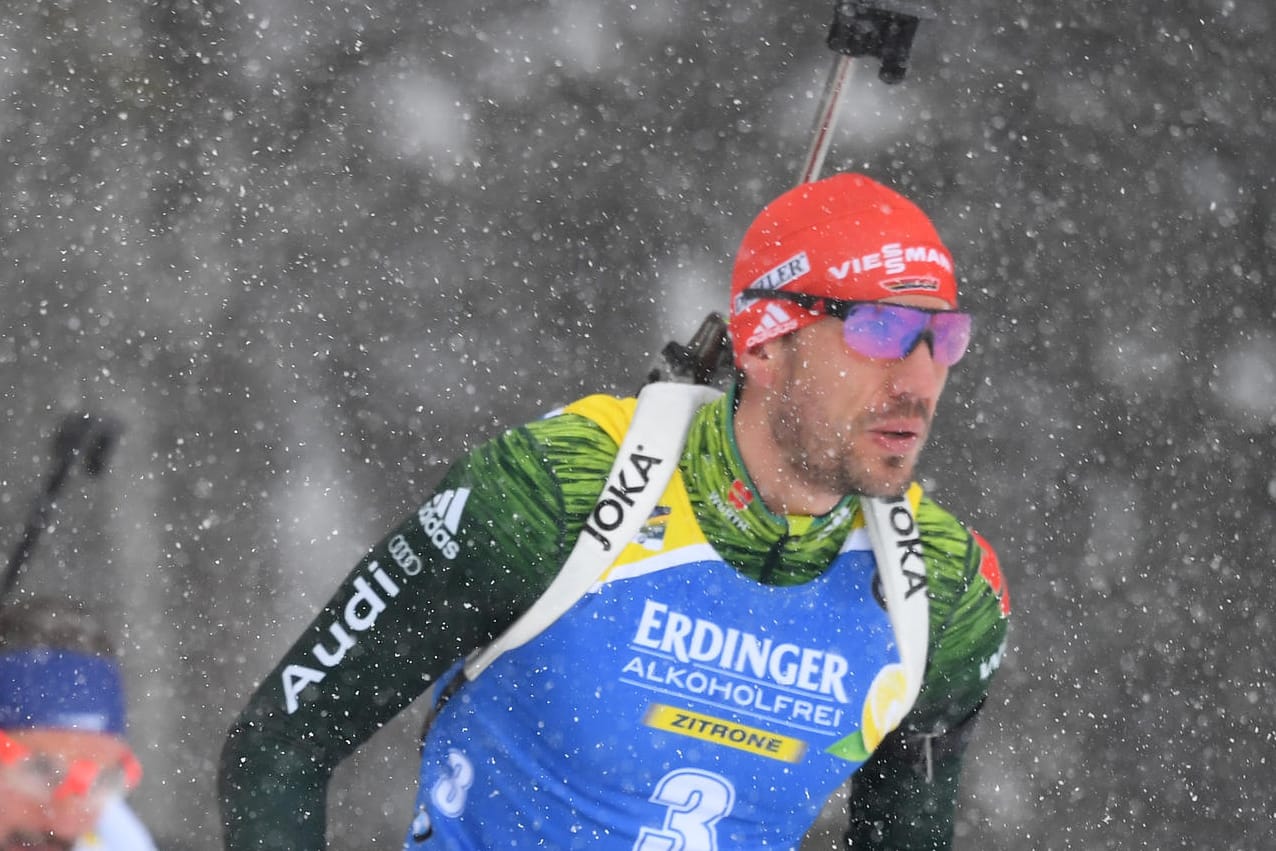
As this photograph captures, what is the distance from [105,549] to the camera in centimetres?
842

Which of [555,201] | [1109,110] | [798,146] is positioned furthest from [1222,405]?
[555,201]

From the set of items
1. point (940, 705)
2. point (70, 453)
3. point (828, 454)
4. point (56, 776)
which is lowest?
point (56, 776)

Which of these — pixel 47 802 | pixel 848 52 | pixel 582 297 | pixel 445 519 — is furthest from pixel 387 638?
pixel 582 297

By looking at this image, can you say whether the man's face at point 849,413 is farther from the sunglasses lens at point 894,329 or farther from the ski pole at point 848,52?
the ski pole at point 848,52

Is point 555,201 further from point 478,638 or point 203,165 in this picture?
point 478,638

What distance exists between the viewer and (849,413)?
2.72 meters

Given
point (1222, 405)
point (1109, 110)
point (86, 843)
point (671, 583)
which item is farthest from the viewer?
point (1109, 110)

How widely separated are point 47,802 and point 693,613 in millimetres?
1414

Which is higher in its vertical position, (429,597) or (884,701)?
(429,597)

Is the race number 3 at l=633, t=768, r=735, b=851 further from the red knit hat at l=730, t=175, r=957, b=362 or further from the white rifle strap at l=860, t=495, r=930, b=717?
the red knit hat at l=730, t=175, r=957, b=362

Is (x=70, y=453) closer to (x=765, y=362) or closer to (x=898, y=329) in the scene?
(x=765, y=362)

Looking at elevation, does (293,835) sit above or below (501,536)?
below

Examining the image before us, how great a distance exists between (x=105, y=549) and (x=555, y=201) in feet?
9.57

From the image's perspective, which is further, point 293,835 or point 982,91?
point 982,91
